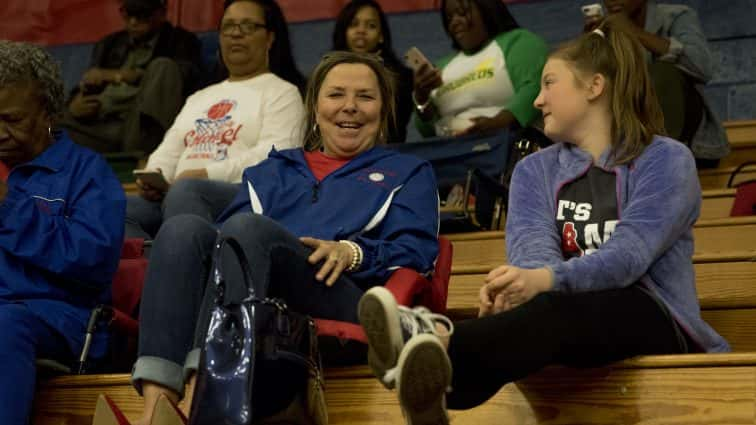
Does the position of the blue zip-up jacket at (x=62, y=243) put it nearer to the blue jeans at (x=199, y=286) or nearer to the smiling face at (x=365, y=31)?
the blue jeans at (x=199, y=286)

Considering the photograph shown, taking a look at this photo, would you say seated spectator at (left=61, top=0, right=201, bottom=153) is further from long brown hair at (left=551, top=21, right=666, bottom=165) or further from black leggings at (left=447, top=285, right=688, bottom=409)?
black leggings at (left=447, top=285, right=688, bottom=409)

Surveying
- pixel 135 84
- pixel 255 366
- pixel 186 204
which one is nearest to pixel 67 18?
pixel 135 84

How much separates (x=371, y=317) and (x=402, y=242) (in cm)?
41

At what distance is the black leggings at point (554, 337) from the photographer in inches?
61.7

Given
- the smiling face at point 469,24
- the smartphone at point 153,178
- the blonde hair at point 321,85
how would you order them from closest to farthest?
the blonde hair at point 321,85 → the smartphone at point 153,178 → the smiling face at point 469,24

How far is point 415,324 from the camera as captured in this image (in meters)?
1.50

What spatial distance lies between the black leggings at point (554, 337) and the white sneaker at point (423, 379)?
84 mm

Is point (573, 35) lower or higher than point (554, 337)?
higher

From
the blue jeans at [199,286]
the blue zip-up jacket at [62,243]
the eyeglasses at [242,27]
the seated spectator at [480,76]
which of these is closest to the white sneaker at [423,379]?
the blue jeans at [199,286]

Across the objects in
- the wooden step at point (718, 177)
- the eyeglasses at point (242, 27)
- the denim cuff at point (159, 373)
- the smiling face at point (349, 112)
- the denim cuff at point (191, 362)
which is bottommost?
the wooden step at point (718, 177)

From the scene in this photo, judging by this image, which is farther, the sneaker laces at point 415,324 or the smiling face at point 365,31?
the smiling face at point 365,31

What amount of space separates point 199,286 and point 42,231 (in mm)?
295

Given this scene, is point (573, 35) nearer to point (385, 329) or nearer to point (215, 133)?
point (215, 133)

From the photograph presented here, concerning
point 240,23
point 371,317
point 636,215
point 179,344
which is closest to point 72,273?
point 179,344
